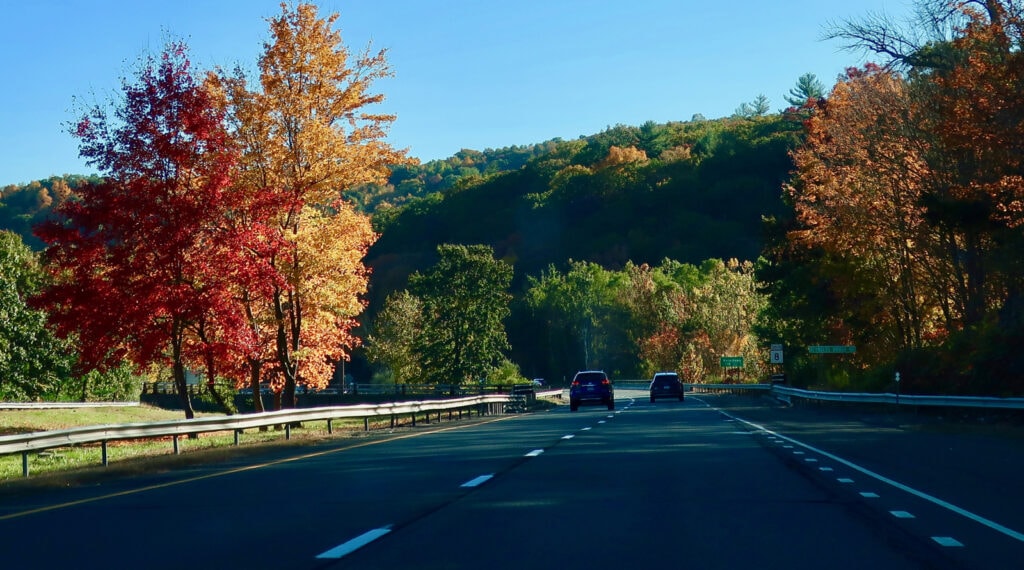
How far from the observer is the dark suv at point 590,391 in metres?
50.5

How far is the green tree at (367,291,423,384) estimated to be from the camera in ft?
379

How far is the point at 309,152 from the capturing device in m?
37.5

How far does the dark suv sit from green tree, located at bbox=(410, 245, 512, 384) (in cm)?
5883

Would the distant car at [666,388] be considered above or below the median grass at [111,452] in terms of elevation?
above

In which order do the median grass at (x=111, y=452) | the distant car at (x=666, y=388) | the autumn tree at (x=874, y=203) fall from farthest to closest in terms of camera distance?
the distant car at (x=666, y=388)
the autumn tree at (x=874, y=203)
the median grass at (x=111, y=452)

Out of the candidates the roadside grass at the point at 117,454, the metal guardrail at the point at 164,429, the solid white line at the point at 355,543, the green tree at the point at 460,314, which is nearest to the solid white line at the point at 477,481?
the solid white line at the point at 355,543

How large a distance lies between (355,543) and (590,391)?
1634 inches

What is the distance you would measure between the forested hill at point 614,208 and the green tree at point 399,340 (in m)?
39.3

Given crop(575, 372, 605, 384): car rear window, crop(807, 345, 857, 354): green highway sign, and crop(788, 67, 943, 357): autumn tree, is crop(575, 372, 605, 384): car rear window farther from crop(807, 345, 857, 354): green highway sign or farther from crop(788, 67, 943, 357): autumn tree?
crop(807, 345, 857, 354): green highway sign

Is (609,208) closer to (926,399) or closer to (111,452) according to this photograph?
(926,399)

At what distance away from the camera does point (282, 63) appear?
37406mm

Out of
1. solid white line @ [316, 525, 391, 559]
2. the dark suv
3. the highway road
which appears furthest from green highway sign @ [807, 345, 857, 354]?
solid white line @ [316, 525, 391, 559]

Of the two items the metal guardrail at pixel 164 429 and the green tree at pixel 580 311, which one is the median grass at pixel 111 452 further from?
the green tree at pixel 580 311

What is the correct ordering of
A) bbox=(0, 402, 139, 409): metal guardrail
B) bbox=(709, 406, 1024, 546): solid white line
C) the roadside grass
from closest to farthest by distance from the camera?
bbox=(709, 406, 1024, 546): solid white line < the roadside grass < bbox=(0, 402, 139, 409): metal guardrail
